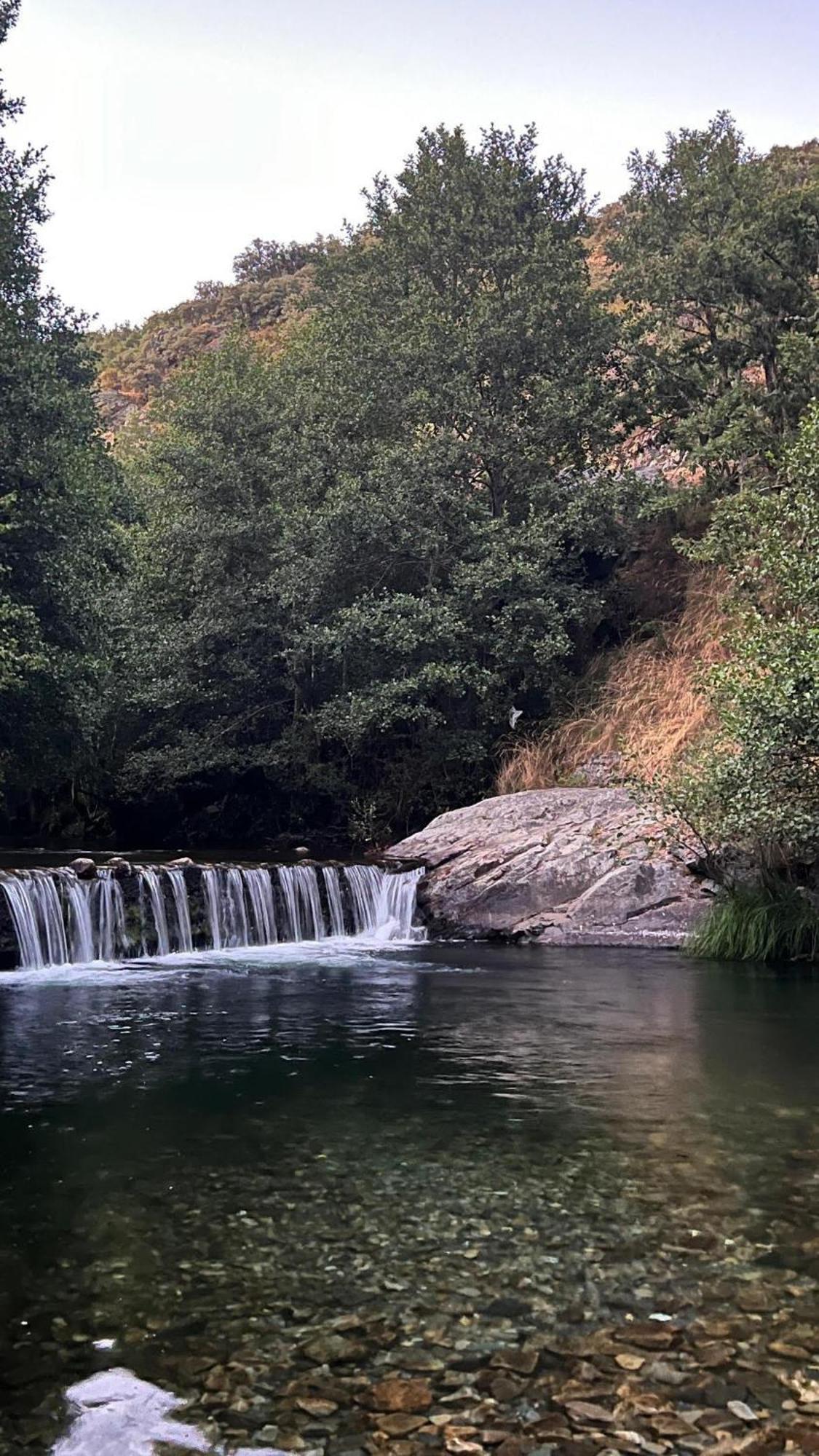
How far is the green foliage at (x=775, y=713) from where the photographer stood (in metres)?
12.9

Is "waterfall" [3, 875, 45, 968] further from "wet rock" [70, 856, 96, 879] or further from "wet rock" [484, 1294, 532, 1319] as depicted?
"wet rock" [484, 1294, 532, 1319]

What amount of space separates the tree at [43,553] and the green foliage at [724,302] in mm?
12909

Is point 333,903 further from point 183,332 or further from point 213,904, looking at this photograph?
point 183,332

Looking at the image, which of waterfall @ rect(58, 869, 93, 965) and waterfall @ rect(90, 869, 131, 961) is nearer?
waterfall @ rect(58, 869, 93, 965)

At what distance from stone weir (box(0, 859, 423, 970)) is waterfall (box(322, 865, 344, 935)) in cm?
1

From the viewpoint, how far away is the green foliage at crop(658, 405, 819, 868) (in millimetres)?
12945

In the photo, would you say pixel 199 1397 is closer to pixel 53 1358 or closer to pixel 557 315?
pixel 53 1358

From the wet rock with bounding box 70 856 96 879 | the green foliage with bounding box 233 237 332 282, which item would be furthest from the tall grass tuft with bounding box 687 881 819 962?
the green foliage with bounding box 233 237 332 282

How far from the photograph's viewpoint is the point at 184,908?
17469mm

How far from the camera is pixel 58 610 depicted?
1895 cm

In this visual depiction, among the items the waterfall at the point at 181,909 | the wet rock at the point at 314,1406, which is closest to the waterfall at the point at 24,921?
the waterfall at the point at 181,909

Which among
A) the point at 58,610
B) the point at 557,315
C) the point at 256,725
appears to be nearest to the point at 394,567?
the point at 256,725

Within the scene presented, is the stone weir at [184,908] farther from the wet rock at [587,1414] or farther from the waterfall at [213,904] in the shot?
the wet rock at [587,1414]

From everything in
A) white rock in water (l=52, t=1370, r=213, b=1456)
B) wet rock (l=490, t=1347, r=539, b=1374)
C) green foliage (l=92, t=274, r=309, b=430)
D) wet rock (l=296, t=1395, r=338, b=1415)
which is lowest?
wet rock (l=490, t=1347, r=539, b=1374)
